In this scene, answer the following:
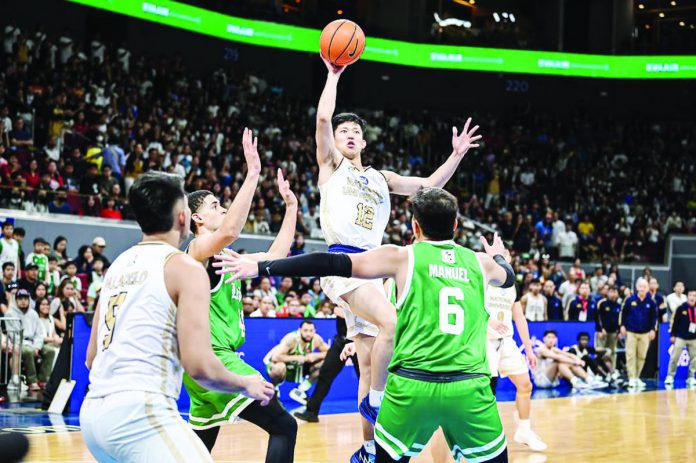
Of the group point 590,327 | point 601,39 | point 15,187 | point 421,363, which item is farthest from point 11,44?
point 601,39

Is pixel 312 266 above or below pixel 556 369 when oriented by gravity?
above

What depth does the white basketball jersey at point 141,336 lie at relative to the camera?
3.74 meters

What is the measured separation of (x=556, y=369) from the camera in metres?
17.2

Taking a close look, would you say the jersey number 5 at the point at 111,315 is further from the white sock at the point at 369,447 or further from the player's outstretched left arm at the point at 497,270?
the white sock at the point at 369,447

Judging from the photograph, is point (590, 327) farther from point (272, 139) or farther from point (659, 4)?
point (659, 4)

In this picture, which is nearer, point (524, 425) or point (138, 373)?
point (138, 373)

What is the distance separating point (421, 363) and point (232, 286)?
5.57ft

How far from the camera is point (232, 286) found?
239 inches

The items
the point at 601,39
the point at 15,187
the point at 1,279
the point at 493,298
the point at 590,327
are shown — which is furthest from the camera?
the point at 601,39

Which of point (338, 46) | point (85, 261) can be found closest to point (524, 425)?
point (338, 46)

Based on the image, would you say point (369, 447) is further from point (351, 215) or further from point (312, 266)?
point (312, 266)

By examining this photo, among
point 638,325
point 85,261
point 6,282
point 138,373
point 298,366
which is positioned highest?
point 138,373

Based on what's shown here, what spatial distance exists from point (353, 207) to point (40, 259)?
874cm

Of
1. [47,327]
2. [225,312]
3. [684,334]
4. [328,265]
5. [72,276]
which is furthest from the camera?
[684,334]
